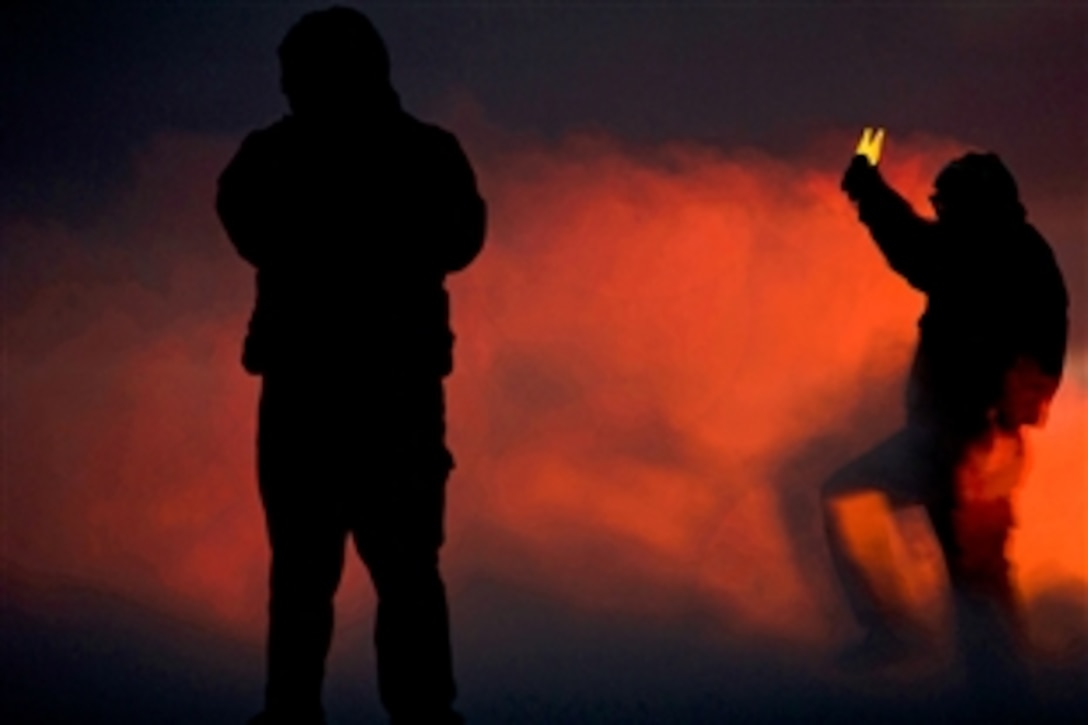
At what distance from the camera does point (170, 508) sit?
20.2 feet

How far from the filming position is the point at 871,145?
4.27m

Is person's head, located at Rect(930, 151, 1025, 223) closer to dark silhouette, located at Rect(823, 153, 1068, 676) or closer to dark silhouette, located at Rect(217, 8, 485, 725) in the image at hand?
dark silhouette, located at Rect(823, 153, 1068, 676)

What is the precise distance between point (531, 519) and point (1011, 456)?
2.37m

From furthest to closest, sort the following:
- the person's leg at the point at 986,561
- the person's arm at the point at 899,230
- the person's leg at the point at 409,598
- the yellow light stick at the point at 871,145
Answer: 1. the yellow light stick at the point at 871,145
2. the person's arm at the point at 899,230
3. the person's leg at the point at 986,561
4. the person's leg at the point at 409,598

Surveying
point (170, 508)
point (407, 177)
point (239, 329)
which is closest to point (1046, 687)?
point (407, 177)

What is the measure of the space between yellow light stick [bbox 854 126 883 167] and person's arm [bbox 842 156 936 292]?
134 millimetres

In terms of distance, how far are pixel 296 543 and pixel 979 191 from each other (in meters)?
2.11

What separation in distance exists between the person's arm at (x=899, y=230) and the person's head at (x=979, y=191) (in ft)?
0.31

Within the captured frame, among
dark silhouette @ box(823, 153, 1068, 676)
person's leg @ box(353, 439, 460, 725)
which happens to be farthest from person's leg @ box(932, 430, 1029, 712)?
person's leg @ box(353, 439, 460, 725)

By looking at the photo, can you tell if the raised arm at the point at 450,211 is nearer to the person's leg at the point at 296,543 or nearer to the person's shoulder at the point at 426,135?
the person's shoulder at the point at 426,135

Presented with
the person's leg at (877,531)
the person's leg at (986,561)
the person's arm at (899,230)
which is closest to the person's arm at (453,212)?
the person's arm at (899,230)

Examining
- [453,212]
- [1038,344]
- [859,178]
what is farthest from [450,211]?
[1038,344]

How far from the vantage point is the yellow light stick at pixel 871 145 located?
167 inches

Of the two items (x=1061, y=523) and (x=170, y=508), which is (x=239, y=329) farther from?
(x=1061, y=523)
